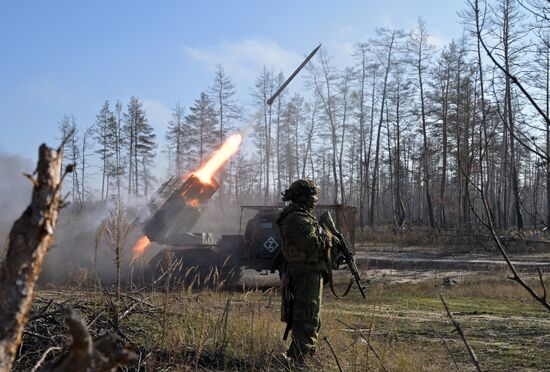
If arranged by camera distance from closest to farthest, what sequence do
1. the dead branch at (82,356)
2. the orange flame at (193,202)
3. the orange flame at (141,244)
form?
1. the dead branch at (82,356)
2. the orange flame at (193,202)
3. the orange flame at (141,244)

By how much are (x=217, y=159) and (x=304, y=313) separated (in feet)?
37.6

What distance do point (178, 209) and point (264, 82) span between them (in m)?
28.8

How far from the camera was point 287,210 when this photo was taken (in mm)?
6145

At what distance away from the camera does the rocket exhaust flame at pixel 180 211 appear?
1570cm

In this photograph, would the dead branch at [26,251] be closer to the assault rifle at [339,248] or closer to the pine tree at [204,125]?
the assault rifle at [339,248]

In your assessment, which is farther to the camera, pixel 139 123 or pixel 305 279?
pixel 139 123

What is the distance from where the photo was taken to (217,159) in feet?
55.4

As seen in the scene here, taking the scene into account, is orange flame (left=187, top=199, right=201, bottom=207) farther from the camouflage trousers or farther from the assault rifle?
the camouflage trousers

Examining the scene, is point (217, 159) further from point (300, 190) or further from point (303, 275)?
point (303, 275)

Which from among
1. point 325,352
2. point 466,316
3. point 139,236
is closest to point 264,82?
point 139,236

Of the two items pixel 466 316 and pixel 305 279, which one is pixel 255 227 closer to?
pixel 466 316

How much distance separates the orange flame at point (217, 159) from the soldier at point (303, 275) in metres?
10.4

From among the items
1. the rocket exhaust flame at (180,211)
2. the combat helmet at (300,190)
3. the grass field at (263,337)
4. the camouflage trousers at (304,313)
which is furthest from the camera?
the rocket exhaust flame at (180,211)

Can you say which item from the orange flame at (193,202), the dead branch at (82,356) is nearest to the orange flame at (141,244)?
the orange flame at (193,202)
